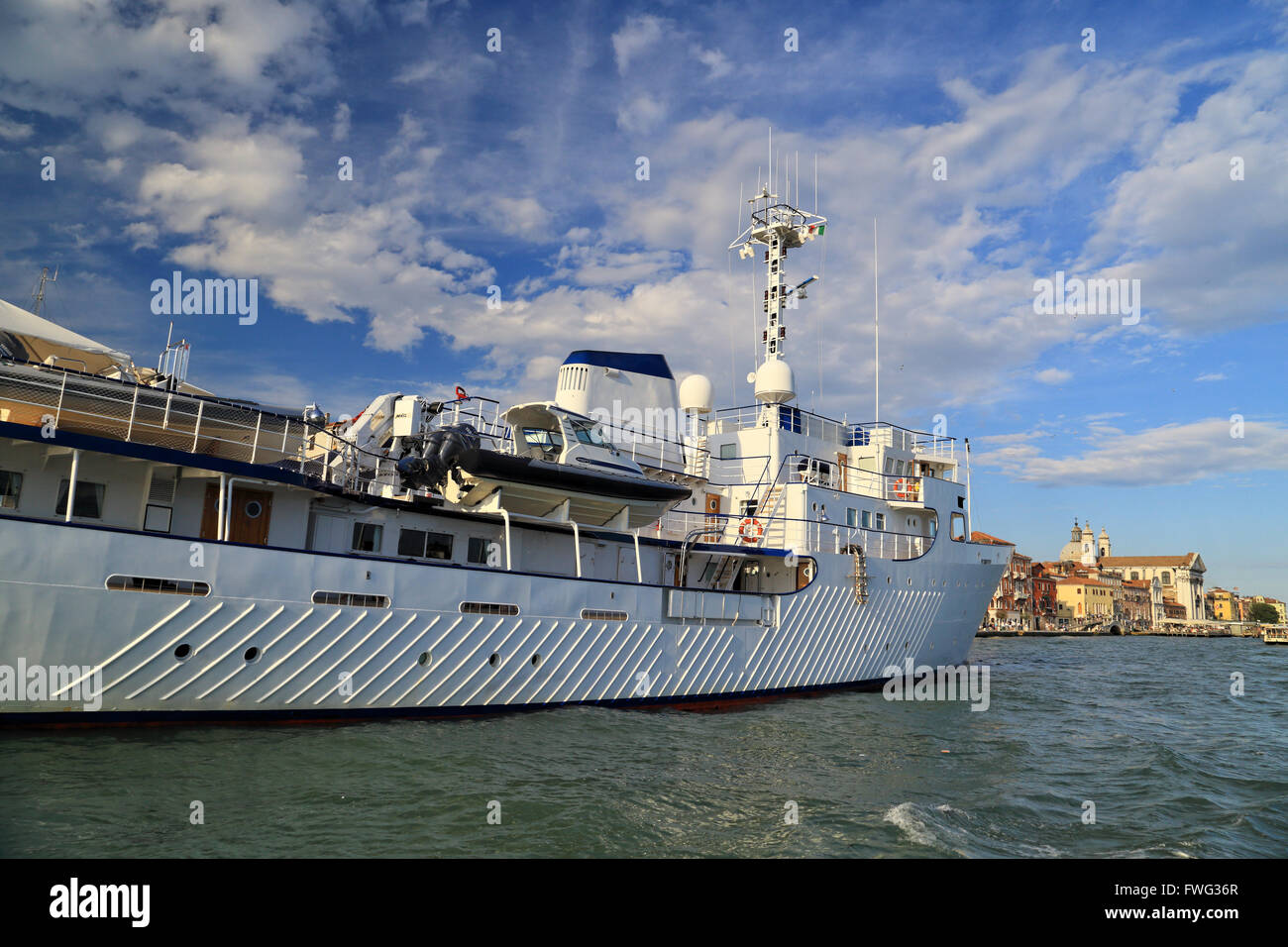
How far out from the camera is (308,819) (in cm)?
792

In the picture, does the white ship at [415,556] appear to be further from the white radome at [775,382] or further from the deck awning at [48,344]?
the white radome at [775,382]

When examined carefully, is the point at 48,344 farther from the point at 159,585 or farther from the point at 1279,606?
the point at 1279,606

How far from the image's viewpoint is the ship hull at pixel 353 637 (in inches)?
413

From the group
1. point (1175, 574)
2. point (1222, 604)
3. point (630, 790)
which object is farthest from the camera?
point (1222, 604)

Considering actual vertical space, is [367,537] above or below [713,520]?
below

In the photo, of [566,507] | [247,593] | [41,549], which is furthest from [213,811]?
[566,507]

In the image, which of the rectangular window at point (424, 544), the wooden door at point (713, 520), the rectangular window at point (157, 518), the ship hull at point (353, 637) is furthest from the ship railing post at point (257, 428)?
the wooden door at point (713, 520)

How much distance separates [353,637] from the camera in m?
12.6

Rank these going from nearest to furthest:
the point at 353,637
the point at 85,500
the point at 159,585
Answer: the point at 159,585, the point at 85,500, the point at 353,637

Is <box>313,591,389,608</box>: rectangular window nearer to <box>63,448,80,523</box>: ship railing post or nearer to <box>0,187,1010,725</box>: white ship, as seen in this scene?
<box>0,187,1010,725</box>: white ship

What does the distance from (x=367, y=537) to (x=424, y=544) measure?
3.87 feet

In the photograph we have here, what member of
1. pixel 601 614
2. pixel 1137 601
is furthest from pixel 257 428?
pixel 1137 601
